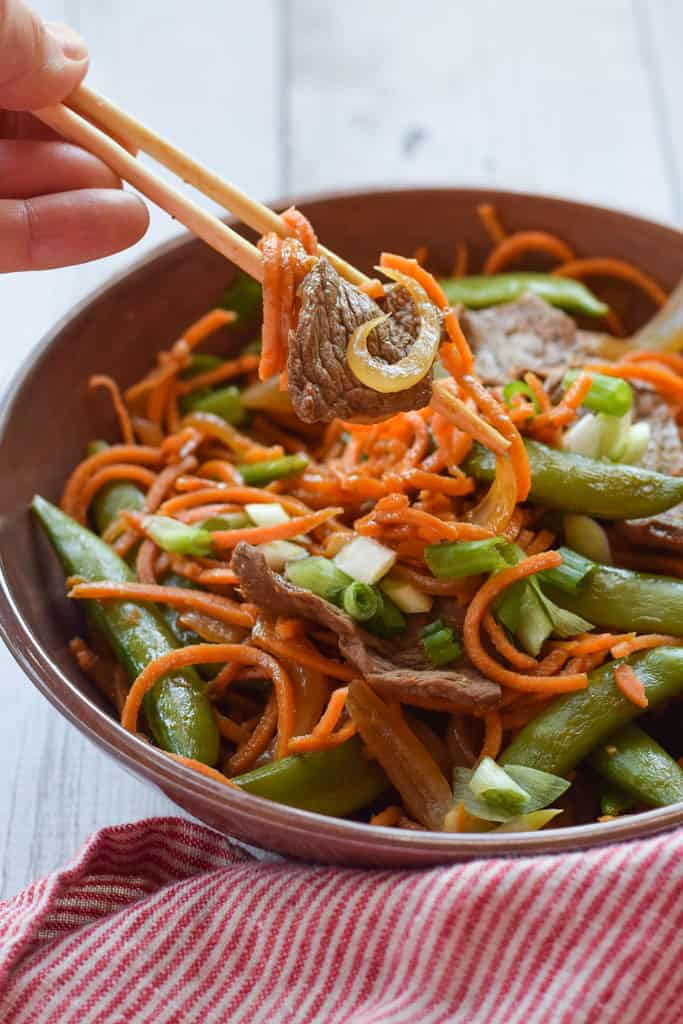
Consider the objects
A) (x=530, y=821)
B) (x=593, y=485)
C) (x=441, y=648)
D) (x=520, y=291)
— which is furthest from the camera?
(x=520, y=291)

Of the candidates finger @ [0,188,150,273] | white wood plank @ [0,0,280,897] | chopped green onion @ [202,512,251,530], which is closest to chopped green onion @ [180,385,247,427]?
chopped green onion @ [202,512,251,530]

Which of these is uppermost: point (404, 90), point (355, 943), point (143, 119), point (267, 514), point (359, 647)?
point (404, 90)

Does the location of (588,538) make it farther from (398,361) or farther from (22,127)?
(22,127)

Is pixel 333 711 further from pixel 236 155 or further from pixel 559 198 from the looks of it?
pixel 236 155

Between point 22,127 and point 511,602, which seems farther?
point 22,127

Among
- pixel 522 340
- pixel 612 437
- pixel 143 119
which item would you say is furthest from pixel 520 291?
pixel 143 119

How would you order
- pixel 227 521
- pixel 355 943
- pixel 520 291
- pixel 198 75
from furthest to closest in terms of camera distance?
1. pixel 198 75
2. pixel 520 291
3. pixel 227 521
4. pixel 355 943
